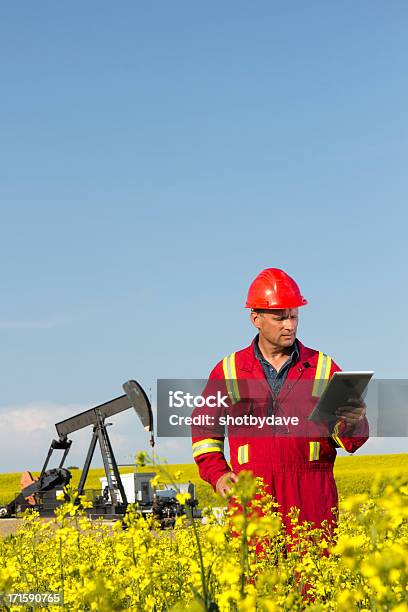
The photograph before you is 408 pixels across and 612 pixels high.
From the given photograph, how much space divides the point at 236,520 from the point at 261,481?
2.62 meters

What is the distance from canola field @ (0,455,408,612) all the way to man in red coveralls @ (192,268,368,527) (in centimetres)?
27

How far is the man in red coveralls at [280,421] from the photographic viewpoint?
5.29 m

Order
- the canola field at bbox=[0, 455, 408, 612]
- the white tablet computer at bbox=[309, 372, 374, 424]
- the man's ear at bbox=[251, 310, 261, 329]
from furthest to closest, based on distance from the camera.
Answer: the man's ear at bbox=[251, 310, 261, 329] → the white tablet computer at bbox=[309, 372, 374, 424] → the canola field at bbox=[0, 455, 408, 612]

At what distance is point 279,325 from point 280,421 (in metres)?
0.60

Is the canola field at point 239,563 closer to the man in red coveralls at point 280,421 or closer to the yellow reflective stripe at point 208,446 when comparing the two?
the man in red coveralls at point 280,421

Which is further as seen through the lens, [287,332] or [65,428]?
[65,428]

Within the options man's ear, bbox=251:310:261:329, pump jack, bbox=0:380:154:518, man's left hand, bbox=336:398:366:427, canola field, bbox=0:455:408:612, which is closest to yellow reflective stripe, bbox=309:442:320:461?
man's left hand, bbox=336:398:366:427

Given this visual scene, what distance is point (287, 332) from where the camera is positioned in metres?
5.46

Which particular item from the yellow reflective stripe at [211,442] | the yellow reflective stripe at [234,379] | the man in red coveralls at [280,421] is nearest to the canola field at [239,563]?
the man in red coveralls at [280,421]

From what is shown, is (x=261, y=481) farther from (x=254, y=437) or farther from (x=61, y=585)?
(x=61, y=585)

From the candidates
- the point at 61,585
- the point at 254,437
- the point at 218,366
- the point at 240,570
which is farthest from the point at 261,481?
the point at 240,570

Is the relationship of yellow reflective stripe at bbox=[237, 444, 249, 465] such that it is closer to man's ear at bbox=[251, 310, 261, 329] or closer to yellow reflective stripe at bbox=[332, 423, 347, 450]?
yellow reflective stripe at bbox=[332, 423, 347, 450]

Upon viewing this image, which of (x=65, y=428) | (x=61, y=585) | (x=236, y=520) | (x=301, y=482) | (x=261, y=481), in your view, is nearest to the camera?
(x=236, y=520)

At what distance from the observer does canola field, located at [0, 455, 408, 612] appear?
89.2 inches
